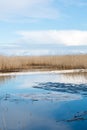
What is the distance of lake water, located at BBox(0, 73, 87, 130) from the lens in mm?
8711

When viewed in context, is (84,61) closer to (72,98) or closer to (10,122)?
(72,98)

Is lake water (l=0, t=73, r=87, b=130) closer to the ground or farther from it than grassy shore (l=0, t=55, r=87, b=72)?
closer to the ground

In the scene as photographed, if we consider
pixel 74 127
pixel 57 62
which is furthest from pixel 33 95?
pixel 57 62

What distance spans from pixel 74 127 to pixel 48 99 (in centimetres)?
404

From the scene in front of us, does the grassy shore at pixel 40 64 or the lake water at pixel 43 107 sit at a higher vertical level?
the grassy shore at pixel 40 64

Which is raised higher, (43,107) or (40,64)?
(40,64)

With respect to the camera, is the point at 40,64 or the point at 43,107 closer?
the point at 43,107

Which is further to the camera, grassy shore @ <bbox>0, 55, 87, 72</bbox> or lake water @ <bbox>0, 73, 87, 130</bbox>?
grassy shore @ <bbox>0, 55, 87, 72</bbox>

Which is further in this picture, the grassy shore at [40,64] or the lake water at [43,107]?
the grassy shore at [40,64]

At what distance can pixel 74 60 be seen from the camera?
1184 inches

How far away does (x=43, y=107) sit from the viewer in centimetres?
1098

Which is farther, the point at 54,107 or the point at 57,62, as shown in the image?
the point at 57,62

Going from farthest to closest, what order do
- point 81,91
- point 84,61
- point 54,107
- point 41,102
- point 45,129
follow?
point 84,61, point 81,91, point 41,102, point 54,107, point 45,129

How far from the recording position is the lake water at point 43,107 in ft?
28.6
